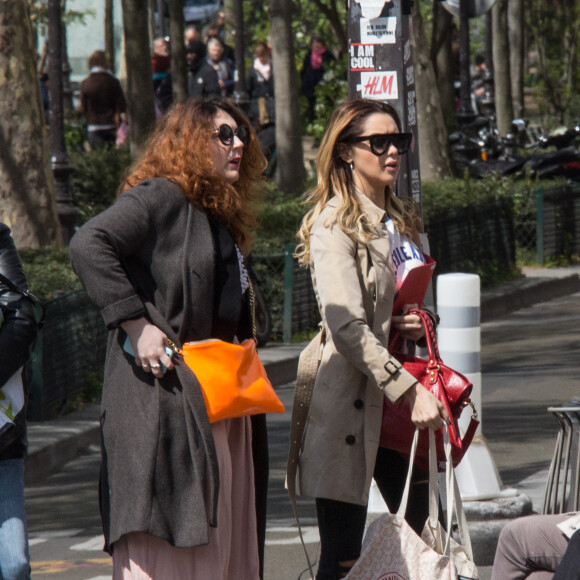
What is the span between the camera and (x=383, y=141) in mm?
3998

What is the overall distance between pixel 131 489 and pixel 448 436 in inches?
38.3

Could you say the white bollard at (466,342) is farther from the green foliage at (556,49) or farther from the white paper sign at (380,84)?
the green foliage at (556,49)

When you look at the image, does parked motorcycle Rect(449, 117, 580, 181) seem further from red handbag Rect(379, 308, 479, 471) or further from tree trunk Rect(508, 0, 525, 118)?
red handbag Rect(379, 308, 479, 471)

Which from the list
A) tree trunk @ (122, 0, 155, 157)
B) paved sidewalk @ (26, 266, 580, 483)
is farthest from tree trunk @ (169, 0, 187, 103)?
paved sidewalk @ (26, 266, 580, 483)

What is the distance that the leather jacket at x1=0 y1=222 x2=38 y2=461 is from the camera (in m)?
3.80

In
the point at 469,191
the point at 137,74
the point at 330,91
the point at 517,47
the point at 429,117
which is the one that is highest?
the point at 137,74

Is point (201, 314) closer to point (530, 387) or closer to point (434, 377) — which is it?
point (434, 377)

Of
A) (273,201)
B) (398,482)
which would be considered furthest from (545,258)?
(398,482)

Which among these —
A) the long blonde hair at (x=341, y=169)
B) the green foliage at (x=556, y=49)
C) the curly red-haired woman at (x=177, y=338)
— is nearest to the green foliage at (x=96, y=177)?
the long blonde hair at (x=341, y=169)

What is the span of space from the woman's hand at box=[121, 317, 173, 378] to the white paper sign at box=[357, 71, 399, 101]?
260cm

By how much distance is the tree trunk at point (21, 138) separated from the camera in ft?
37.1

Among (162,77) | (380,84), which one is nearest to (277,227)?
(380,84)

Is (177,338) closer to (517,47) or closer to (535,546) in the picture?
(535,546)

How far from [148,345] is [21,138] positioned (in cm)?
841
